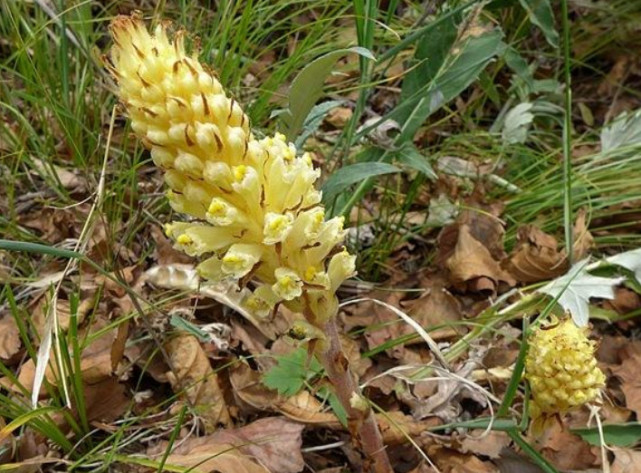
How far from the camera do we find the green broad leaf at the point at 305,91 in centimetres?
172

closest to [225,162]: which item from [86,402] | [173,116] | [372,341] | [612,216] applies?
[173,116]

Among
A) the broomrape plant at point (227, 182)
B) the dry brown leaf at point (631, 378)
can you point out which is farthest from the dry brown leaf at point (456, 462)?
the broomrape plant at point (227, 182)

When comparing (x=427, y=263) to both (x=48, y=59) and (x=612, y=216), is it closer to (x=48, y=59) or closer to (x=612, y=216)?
(x=612, y=216)

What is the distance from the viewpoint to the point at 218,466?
1770 millimetres

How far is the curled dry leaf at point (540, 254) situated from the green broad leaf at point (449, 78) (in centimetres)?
50

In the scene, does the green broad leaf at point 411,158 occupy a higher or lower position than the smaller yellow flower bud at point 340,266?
lower

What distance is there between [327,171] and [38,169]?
35.6 inches

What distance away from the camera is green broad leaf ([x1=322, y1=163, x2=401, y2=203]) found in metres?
1.82

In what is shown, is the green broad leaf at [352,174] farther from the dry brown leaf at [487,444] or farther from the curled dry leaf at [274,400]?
the dry brown leaf at [487,444]

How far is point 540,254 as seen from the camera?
2367mm

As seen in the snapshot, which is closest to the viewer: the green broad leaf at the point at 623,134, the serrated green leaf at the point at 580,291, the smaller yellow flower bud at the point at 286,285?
the smaller yellow flower bud at the point at 286,285

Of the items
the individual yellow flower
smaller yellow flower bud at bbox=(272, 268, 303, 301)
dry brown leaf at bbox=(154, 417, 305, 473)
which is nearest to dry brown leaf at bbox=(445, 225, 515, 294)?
dry brown leaf at bbox=(154, 417, 305, 473)

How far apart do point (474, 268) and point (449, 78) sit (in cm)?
57

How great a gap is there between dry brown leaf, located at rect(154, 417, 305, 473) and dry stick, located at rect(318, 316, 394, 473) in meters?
0.23
